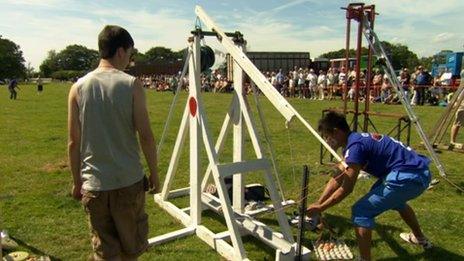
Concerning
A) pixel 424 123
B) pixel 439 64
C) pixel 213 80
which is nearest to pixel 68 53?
pixel 213 80

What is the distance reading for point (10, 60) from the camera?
4173 inches

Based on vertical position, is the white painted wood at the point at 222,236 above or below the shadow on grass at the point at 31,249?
above

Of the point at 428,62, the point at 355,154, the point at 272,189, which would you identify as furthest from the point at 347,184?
the point at 428,62

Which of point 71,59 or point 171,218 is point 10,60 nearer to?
point 71,59

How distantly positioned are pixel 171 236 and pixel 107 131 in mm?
2293

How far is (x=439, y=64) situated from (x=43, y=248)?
32.5 metres

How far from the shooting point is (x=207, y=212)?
19.9 feet

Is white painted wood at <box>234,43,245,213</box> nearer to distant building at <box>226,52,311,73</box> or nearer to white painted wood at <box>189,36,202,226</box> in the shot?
white painted wood at <box>189,36,202,226</box>

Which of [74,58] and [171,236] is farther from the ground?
[74,58]

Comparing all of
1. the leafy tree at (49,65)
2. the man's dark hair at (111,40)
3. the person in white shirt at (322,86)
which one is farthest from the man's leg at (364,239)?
the leafy tree at (49,65)

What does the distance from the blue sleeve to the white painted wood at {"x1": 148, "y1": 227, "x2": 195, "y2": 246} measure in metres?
2.18

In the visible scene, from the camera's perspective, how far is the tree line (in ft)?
312

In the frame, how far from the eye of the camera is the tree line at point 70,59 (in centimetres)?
9502

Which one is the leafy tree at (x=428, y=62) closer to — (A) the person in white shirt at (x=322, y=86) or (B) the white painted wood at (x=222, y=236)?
(A) the person in white shirt at (x=322, y=86)
